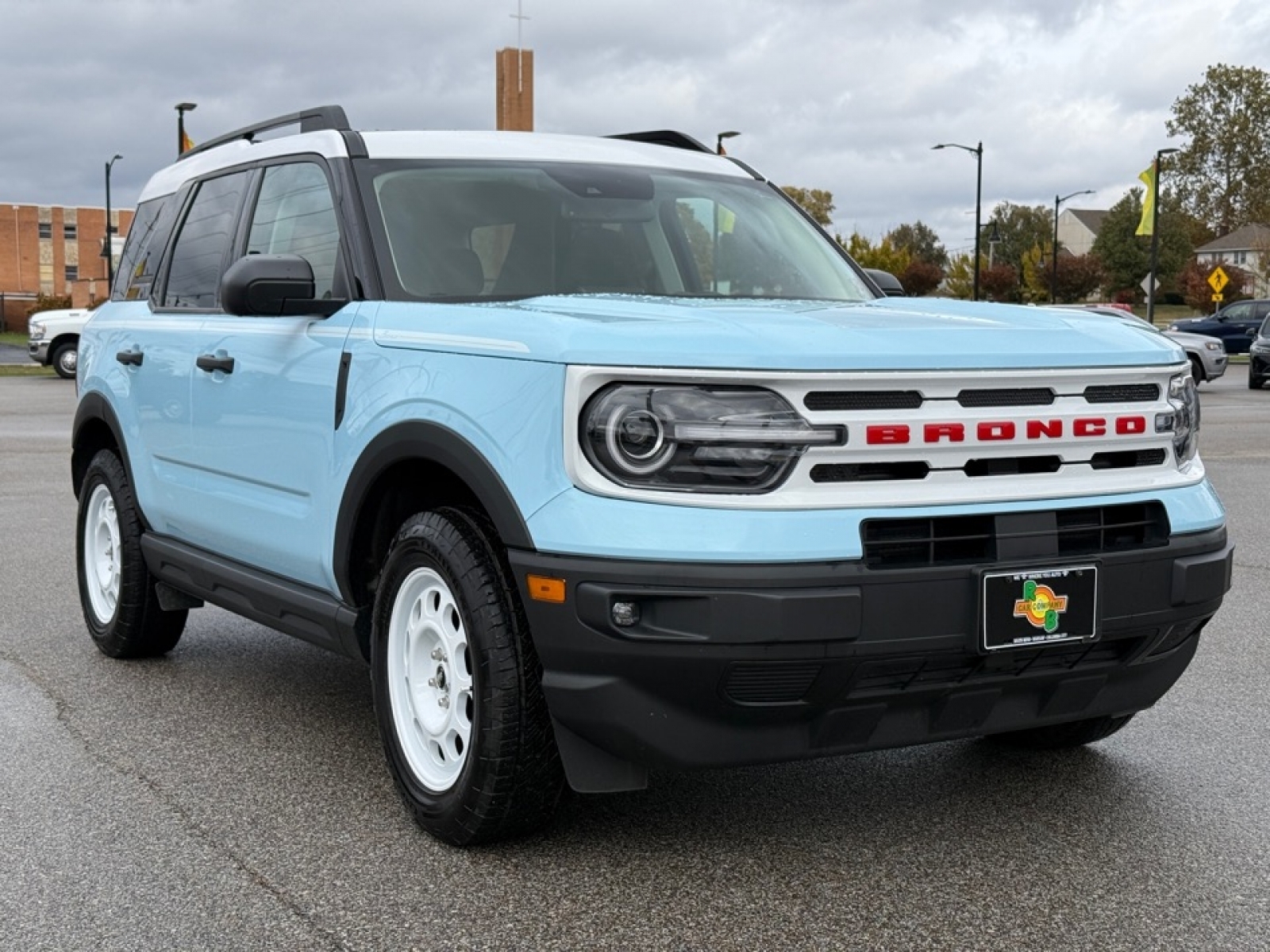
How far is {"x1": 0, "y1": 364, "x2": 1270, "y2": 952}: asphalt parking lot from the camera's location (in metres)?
3.55

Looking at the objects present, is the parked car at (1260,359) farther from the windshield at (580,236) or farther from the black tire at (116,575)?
the black tire at (116,575)

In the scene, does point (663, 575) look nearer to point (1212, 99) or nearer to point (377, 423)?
point (377, 423)

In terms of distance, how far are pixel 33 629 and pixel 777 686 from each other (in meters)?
4.59

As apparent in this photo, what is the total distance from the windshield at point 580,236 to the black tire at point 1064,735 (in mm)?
1505

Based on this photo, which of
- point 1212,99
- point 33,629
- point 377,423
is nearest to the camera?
point 377,423

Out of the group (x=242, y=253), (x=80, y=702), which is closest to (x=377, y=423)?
(x=242, y=253)

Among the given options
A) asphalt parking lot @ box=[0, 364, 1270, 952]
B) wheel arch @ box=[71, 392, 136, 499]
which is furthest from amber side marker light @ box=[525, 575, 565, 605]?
wheel arch @ box=[71, 392, 136, 499]

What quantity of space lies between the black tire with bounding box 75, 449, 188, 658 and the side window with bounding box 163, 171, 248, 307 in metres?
0.82

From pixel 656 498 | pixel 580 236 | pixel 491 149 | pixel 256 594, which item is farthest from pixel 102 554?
pixel 656 498

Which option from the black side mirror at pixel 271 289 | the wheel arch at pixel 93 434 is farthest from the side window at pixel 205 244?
the black side mirror at pixel 271 289

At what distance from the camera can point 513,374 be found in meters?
3.77

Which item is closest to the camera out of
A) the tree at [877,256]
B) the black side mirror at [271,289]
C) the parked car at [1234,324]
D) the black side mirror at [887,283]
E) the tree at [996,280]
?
the black side mirror at [271,289]

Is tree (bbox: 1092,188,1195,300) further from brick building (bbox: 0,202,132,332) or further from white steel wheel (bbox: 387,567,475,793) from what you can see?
white steel wheel (bbox: 387,567,475,793)

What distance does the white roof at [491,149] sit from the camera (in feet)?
16.7
